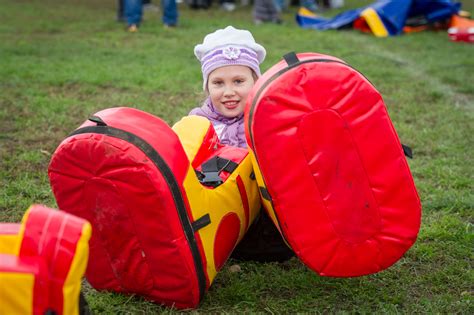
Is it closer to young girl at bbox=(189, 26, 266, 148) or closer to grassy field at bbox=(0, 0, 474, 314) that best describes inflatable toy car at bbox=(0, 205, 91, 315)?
grassy field at bbox=(0, 0, 474, 314)

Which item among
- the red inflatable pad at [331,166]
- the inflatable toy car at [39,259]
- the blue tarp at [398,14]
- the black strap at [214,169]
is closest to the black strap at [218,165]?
the black strap at [214,169]

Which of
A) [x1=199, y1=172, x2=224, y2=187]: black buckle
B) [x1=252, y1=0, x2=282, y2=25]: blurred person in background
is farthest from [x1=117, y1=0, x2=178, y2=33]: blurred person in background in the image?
[x1=199, y1=172, x2=224, y2=187]: black buckle

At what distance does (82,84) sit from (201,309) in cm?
383

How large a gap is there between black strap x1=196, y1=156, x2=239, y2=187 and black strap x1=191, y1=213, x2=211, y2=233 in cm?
22

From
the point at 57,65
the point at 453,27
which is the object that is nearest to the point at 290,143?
the point at 57,65

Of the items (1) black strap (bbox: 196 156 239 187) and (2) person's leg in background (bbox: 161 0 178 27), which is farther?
(2) person's leg in background (bbox: 161 0 178 27)

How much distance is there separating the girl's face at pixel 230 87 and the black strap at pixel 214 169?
0.50m

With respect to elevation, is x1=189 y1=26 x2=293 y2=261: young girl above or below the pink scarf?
above

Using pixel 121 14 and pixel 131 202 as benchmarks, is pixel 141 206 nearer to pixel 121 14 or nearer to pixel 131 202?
pixel 131 202

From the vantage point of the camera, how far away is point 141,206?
2.27 m

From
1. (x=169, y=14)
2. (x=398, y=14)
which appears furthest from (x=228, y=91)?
(x=398, y=14)

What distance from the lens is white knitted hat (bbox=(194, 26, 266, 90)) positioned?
10.5 ft

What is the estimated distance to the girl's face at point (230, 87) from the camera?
3.22 m

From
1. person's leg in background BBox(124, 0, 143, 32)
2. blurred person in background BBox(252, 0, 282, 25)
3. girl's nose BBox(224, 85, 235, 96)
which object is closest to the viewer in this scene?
girl's nose BBox(224, 85, 235, 96)
